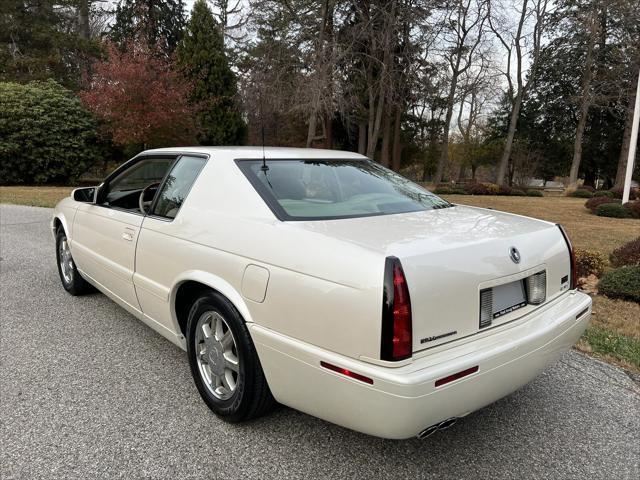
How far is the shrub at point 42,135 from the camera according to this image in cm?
1873

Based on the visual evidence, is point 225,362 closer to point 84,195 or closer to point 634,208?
point 84,195

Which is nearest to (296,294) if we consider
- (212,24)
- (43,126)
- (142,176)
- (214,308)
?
(214,308)

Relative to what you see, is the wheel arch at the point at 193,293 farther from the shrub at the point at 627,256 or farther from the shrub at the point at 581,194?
the shrub at the point at 581,194

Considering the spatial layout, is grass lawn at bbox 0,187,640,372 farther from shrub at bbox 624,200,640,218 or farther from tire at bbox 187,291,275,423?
tire at bbox 187,291,275,423

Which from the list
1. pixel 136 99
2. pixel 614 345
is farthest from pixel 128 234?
pixel 136 99

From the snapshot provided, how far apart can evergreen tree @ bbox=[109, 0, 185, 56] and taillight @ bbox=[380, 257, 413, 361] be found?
32.0 metres

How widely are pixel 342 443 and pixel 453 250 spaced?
119 centimetres

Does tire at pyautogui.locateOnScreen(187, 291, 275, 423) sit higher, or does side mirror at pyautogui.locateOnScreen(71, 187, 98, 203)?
side mirror at pyautogui.locateOnScreen(71, 187, 98, 203)

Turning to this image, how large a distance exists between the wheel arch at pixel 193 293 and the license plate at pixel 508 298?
1.17 metres

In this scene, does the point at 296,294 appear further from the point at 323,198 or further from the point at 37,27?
the point at 37,27

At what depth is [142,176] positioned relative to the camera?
13.8 feet

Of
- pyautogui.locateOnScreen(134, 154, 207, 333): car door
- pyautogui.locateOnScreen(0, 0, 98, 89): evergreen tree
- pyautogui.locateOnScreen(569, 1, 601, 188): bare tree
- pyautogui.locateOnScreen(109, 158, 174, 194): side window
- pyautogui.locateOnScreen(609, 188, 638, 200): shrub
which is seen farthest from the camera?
pyautogui.locateOnScreen(0, 0, 98, 89): evergreen tree

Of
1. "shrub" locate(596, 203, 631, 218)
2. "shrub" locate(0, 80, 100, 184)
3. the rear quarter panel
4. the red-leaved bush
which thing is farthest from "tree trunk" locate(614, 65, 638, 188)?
"shrub" locate(0, 80, 100, 184)

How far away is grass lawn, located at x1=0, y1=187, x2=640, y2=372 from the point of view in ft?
11.8
